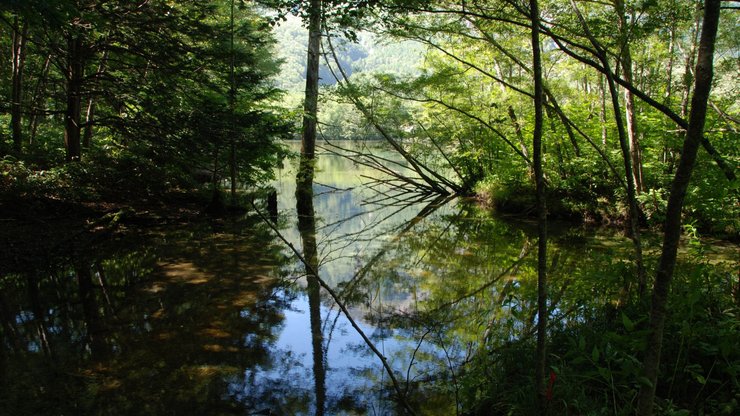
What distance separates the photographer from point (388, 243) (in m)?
9.11

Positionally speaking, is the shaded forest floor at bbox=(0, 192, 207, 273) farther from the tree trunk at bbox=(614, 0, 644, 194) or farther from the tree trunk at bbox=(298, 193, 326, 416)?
the tree trunk at bbox=(614, 0, 644, 194)

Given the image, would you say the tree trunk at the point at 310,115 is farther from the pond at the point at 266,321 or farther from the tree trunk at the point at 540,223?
the tree trunk at the point at 540,223

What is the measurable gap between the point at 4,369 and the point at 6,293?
87.9 inches

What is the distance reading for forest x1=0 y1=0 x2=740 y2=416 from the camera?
2.81m

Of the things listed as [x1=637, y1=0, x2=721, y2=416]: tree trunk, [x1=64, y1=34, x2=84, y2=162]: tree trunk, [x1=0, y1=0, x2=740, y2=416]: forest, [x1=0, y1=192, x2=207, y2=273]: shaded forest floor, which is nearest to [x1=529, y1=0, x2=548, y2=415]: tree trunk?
[x1=0, y1=0, x2=740, y2=416]: forest

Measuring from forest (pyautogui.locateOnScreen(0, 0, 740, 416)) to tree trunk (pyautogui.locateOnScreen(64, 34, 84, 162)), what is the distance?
125 millimetres

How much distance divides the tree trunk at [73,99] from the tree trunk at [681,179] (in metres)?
10.1

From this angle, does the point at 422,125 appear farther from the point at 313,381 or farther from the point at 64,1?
the point at 313,381

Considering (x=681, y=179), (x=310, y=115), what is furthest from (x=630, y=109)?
(x=681, y=179)

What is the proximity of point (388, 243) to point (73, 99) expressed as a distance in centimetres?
730

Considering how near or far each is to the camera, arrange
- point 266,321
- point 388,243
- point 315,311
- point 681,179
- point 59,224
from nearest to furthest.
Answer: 1. point 681,179
2. point 266,321
3. point 315,311
4. point 59,224
5. point 388,243

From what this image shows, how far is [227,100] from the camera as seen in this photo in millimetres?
11414

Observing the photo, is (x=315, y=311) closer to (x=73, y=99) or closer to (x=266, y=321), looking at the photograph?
(x=266, y=321)

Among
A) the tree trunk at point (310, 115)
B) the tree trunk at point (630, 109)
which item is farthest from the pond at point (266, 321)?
the tree trunk at point (310, 115)
